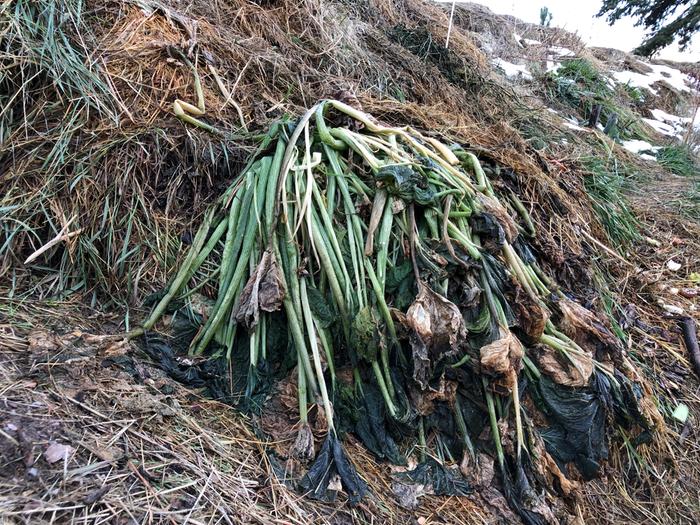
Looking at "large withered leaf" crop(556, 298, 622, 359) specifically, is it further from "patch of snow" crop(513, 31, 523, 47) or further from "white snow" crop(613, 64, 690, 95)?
"white snow" crop(613, 64, 690, 95)

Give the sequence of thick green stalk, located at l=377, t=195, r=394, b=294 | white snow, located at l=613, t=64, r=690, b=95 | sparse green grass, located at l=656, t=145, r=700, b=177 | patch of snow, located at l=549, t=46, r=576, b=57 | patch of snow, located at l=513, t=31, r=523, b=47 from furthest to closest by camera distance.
A: white snow, located at l=613, t=64, r=690, b=95 < patch of snow, located at l=513, t=31, r=523, b=47 < patch of snow, located at l=549, t=46, r=576, b=57 < sparse green grass, located at l=656, t=145, r=700, b=177 < thick green stalk, located at l=377, t=195, r=394, b=294

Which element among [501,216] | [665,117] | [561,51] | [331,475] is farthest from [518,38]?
[331,475]

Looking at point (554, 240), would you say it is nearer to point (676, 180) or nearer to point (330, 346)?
point (330, 346)

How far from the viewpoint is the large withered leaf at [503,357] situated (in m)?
1.52

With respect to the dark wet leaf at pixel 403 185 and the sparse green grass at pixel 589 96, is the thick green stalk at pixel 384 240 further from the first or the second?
the sparse green grass at pixel 589 96

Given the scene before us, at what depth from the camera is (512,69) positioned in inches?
243

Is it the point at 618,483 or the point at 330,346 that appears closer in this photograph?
the point at 330,346

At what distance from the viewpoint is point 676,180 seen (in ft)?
15.3

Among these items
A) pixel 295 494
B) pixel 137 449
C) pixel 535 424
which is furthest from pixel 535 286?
pixel 137 449

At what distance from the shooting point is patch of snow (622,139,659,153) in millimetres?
5537

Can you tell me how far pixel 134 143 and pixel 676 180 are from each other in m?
4.94

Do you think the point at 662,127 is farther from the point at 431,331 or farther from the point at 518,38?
the point at 431,331

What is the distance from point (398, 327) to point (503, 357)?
0.35 meters

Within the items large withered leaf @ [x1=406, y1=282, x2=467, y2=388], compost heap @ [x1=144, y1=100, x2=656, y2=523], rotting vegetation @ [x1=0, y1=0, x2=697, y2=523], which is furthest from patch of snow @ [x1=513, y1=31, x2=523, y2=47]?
large withered leaf @ [x1=406, y1=282, x2=467, y2=388]
